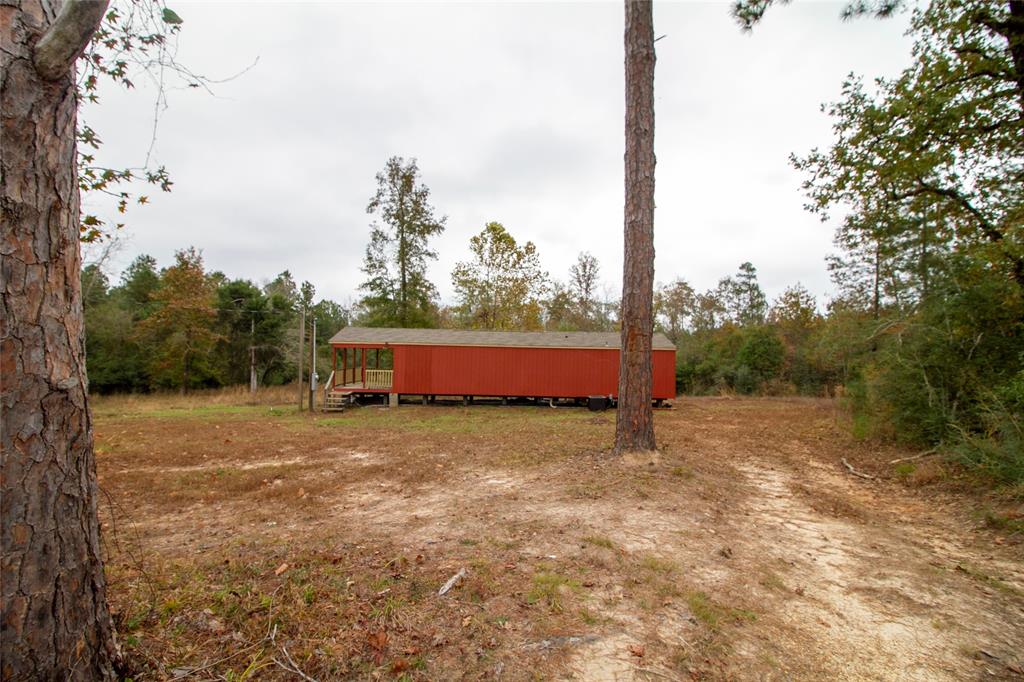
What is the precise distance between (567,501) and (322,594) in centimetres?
268

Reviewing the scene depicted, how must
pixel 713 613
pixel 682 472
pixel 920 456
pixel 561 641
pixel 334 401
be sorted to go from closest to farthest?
1. pixel 561 641
2. pixel 713 613
3. pixel 682 472
4. pixel 920 456
5. pixel 334 401

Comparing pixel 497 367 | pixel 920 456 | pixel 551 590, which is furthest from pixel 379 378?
pixel 551 590

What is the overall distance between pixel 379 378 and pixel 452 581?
56.6 feet

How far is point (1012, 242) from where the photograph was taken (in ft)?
20.6

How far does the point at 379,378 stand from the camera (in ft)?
63.8

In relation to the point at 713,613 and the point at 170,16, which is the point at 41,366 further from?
the point at 713,613

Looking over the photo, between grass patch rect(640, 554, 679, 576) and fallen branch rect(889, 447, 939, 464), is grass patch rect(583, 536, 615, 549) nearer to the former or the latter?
grass patch rect(640, 554, 679, 576)

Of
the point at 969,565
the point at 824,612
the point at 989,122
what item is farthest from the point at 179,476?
the point at 989,122

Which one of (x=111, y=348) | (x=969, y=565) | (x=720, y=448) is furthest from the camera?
(x=111, y=348)

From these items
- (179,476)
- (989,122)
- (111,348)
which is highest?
(989,122)

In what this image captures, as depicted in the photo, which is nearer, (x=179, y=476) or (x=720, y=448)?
(x=179, y=476)

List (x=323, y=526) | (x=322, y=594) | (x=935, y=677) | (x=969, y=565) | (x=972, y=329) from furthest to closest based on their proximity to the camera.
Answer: (x=972, y=329), (x=323, y=526), (x=969, y=565), (x=322, y=594), (x=935, y=677)

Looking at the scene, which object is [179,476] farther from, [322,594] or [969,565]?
[969,565]

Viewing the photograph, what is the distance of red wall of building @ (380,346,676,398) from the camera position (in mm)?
18359
